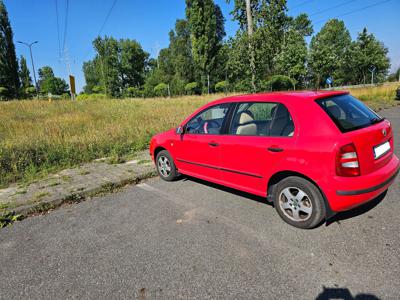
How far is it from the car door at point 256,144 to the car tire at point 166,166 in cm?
138

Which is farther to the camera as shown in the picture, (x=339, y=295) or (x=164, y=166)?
(x=164, y=166)

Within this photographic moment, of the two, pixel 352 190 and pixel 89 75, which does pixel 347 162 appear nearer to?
pixel 352 190

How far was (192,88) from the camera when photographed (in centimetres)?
→ 4538

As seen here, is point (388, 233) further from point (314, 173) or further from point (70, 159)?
point (70, 159)

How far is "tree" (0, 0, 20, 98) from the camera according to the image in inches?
1518

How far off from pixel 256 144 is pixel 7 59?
1896 inches

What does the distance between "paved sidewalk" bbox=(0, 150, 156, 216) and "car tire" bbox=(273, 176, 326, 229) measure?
3224mm

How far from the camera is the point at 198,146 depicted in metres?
4.26

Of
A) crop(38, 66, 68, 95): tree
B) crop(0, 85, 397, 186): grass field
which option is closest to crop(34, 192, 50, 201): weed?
crop(0, 85, 397, 186): grass field

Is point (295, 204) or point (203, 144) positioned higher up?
point (203, 144)

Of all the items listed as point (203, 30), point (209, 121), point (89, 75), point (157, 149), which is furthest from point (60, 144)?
point (89, 75)

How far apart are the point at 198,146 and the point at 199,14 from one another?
3703cm

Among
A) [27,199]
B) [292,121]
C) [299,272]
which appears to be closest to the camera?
[299,272]

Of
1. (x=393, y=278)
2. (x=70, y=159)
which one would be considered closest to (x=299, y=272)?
(x=393, y=278)
